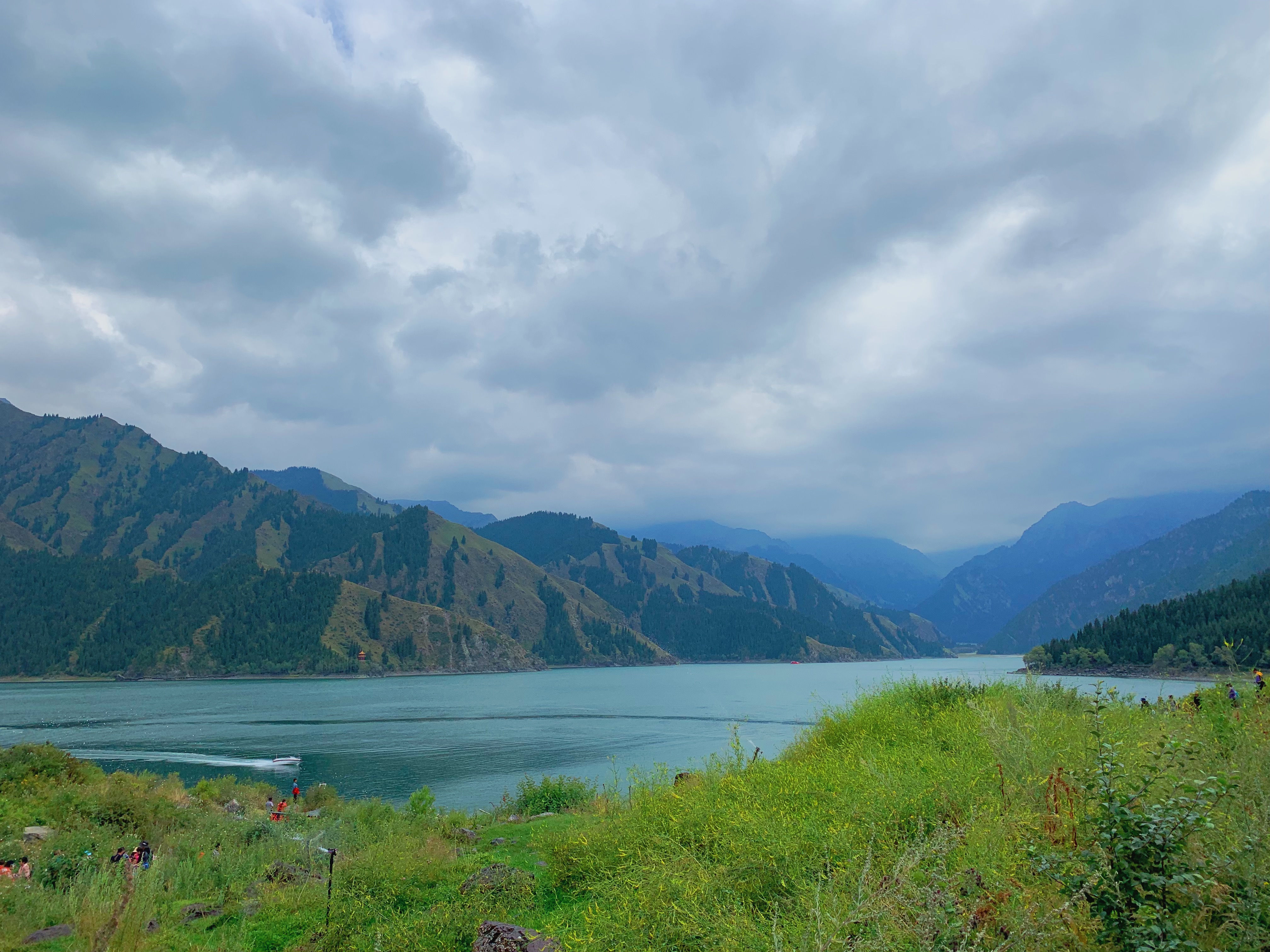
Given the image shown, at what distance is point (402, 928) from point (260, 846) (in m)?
12.6

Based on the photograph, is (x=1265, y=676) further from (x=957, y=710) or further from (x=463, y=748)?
(x=463, y=748)

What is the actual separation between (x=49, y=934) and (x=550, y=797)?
19334mm

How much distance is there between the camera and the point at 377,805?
1116 inches

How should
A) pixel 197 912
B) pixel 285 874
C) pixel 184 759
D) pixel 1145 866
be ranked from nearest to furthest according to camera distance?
pixel 1145 866, pixel 197 912, pixel 285 874, pixel 184 759

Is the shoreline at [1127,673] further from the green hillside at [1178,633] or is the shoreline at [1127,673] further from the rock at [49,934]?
the rock at [49,934]

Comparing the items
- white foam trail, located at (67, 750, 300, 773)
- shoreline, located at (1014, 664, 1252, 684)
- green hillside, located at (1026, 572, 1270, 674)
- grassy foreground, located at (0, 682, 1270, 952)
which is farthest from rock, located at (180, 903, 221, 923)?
shoreline, located at (1014, 664, 1252, 684)

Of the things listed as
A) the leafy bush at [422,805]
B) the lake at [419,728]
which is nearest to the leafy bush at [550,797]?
the lake at [419,728]

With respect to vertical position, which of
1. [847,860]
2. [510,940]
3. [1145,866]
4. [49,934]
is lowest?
[49,934]

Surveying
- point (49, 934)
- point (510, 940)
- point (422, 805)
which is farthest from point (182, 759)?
point (510, 940)

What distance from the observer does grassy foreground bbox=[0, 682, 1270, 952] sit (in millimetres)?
5543

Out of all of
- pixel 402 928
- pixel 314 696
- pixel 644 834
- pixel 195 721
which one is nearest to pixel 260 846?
pixel 402 928

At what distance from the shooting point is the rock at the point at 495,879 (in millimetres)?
12953

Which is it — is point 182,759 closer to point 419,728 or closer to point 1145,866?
point 419,728

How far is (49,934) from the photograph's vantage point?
1177 cm
